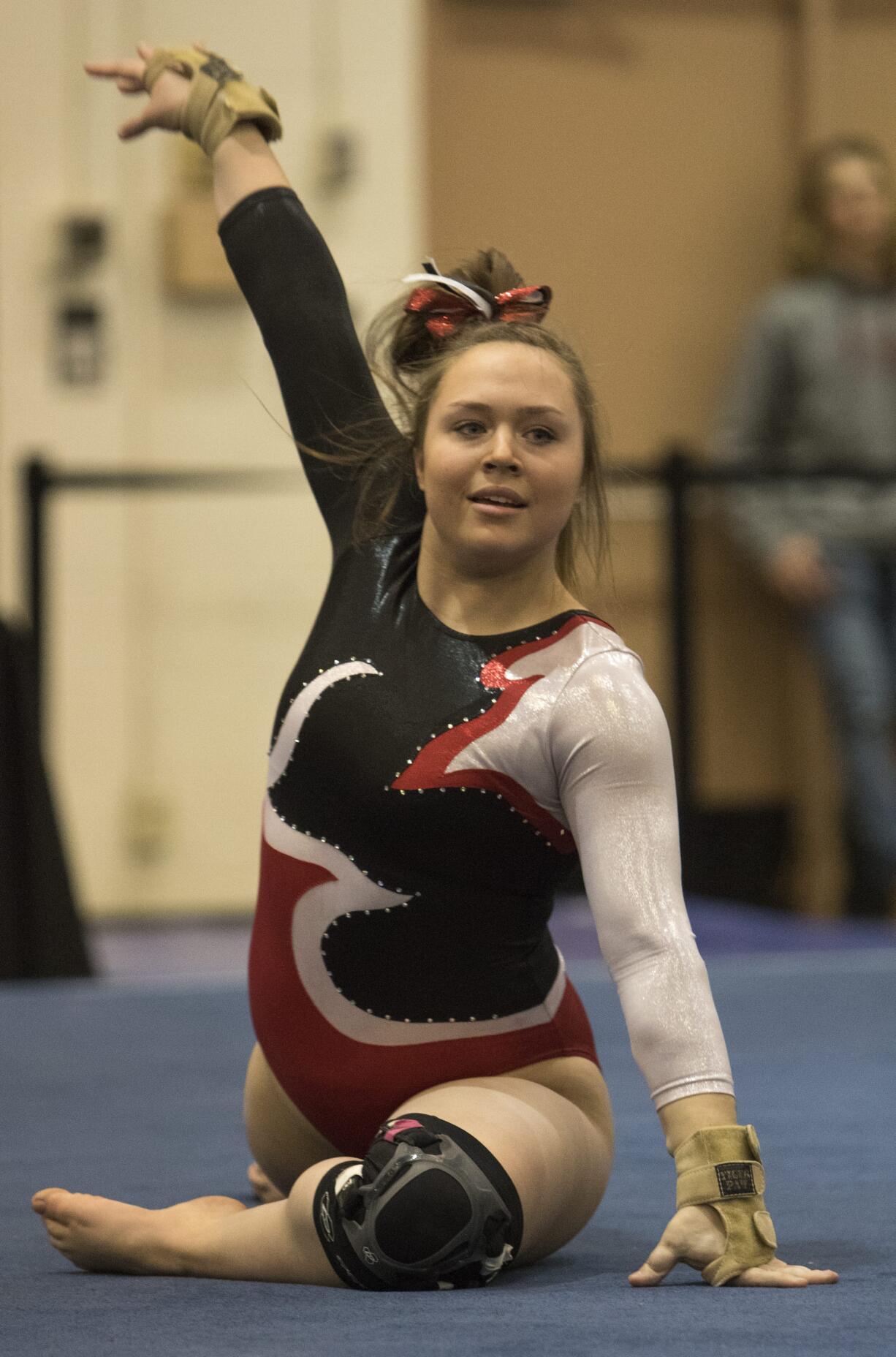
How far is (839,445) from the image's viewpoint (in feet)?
14.6

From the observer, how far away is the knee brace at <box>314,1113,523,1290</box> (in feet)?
4.11

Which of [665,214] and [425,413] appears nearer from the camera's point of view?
[425,413]

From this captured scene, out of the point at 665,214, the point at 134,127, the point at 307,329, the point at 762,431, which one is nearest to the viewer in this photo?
the point at 307,329

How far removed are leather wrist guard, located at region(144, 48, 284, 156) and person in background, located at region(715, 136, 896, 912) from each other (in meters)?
2.39

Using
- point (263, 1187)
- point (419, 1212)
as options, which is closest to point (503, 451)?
point (419, 1212)

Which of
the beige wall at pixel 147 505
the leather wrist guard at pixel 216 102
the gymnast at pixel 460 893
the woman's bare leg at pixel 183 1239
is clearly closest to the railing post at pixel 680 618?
the beige wall at pixel 147 505

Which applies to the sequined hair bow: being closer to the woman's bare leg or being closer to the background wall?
the woman's bare leg

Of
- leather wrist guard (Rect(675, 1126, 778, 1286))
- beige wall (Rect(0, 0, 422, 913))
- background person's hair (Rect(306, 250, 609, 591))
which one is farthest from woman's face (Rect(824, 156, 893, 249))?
leather wrist guard (Rect(675, 1126, 778, 1286))

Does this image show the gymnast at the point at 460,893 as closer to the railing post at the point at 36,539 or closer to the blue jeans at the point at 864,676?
the railing post at the point at 36,539

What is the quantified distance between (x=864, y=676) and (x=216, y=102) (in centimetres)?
259

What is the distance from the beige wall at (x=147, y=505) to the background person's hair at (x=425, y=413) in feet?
8.72

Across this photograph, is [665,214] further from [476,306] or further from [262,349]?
[476,306]

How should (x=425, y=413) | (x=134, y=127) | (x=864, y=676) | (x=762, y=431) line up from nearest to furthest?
(x=425, y=413) < (x=134, y=127) < (x=864, y=676) < (x=762, y=431)

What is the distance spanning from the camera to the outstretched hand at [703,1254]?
1.26 m
